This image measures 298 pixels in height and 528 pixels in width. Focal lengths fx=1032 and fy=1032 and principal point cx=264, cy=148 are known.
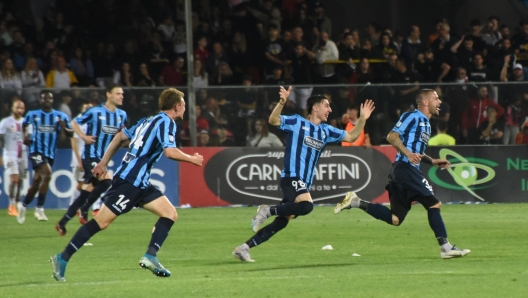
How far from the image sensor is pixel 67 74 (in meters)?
22.0

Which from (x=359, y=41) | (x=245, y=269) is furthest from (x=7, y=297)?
(x=359, y=41)

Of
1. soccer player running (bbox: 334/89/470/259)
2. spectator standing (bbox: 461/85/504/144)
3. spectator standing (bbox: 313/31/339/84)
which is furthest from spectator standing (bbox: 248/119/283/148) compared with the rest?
soccer player running (bbox: 334/89/470/259)

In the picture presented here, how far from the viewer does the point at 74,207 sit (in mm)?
14742

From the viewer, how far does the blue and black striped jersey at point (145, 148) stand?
31.0ft

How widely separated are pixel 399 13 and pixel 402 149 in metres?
16.0

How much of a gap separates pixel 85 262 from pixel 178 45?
12.9 meters

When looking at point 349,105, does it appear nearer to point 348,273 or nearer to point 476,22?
point 476,22

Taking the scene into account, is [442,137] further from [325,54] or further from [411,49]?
[325,54]

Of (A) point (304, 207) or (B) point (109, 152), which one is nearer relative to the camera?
(B) point (109, 152)

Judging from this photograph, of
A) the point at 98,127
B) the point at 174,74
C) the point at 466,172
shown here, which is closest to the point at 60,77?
the point at 174,74

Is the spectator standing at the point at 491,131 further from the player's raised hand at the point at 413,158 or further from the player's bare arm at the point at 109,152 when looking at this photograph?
the player's bare arm at the point at 109,152

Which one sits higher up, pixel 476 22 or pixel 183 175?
pixel 476 22

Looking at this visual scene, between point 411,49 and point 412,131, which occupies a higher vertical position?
point 411,49

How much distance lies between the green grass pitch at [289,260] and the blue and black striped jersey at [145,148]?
3.21 ft
